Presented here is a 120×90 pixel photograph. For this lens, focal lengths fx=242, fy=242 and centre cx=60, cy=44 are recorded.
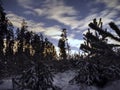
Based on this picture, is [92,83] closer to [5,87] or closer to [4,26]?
[5,87]

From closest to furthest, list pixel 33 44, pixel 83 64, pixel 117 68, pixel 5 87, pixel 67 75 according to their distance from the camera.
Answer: pixel 117 68
pixel 83 64
pixel 5 87
pixel 67 75
pixel 33 44

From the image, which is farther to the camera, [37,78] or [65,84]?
[65,84]

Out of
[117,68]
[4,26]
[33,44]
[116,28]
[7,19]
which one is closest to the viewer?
[116,28]

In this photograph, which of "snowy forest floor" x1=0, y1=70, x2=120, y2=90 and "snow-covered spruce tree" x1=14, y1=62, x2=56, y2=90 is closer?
"snowy forest floor" x1=0, y1=70, x2=120, y2=90

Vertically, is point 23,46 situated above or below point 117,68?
above

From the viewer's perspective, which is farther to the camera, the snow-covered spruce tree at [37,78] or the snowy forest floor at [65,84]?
the snow-covered spruce tree at [37,78]

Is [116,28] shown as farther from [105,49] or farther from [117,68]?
[117,68]

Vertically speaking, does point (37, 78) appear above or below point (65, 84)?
above

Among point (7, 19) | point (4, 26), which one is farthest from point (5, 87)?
point (7, 19)

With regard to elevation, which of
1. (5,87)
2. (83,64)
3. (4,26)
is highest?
(4,26)

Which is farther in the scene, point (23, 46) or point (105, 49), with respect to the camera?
point (23, 46)

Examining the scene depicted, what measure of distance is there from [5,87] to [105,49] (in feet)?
52.5

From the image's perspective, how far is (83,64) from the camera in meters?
15.2

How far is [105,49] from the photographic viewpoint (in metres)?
3.94
